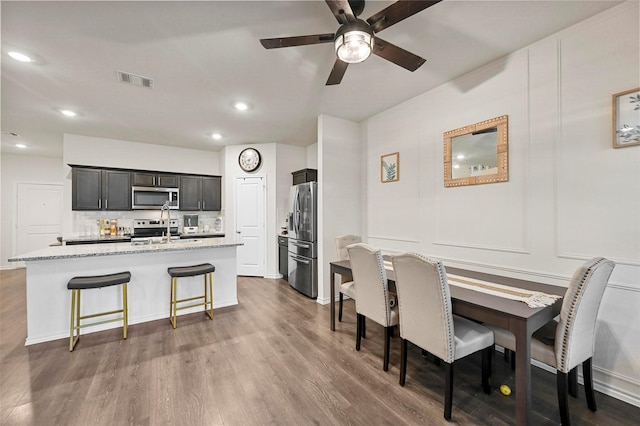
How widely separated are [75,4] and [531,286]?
399cm

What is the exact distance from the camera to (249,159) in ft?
17.8


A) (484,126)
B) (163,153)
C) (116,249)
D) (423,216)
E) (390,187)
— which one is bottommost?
(116,249)

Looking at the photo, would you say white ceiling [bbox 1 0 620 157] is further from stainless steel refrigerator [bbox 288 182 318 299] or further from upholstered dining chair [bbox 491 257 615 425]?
upholstered dining chair [bbox 491 257 615 425]

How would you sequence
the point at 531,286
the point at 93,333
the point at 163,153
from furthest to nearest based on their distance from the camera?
the point at 163,153 < the point at 93,333 < the point at 531,286

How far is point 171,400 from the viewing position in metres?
1.85

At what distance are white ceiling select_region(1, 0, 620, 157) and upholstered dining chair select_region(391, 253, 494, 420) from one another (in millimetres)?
1907

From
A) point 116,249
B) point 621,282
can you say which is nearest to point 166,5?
point 116,249

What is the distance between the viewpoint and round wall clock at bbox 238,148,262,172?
17.7 ft

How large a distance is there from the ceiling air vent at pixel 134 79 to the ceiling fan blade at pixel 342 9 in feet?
7.61

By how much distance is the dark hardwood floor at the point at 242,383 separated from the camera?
1711 mm

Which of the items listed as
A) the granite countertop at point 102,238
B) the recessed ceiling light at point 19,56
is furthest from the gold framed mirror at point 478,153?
the granite countertop at point 102,238

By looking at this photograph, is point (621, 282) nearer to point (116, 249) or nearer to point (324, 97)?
point (324, 97)

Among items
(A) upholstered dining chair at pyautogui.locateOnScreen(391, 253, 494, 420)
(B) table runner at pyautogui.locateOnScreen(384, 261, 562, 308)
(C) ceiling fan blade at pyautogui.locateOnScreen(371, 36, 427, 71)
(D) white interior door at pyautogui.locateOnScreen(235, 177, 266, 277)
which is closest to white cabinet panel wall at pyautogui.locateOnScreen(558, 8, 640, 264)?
(B) table runner at pyautogui.locateOnScreen(384, 261, 562, 308)

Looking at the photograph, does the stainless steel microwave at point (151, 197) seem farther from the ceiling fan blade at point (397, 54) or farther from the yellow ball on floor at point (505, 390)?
the yellow ball on floor at point (505, 390)
